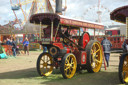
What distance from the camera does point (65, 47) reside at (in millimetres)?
6723

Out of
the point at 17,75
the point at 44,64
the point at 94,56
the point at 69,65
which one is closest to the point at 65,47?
the point at 69,65

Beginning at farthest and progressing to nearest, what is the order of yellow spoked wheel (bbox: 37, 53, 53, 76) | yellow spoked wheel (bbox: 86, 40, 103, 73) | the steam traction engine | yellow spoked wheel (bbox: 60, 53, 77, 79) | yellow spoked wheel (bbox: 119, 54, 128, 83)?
yellow spoked wheel (bbox: 86, 40, 103, 73) → yellow spoked wheel (bbox: 37, 53, 53, 76) → the steam traction engine → yellow spoked wheel (bbox: 60, 53, 77, 79) → yellow spoked wheel (bbox: 119, 54, 128, 83)

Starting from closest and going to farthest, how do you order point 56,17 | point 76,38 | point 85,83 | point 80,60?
point 85,83 → point 56,17 → point 80,60 → point 76,38

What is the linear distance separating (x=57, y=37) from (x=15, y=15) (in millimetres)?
50235

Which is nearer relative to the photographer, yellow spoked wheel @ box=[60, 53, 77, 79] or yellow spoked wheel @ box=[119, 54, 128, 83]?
yellow spoked wheel @ box=[119, 54, 128, 83]

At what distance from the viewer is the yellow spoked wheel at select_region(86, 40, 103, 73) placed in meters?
7.02

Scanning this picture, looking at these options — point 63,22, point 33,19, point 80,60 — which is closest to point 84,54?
point 80,60

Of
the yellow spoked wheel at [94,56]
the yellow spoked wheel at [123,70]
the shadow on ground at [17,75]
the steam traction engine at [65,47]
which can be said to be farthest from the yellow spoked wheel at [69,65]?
the yellow spoked wheel at [123,70]

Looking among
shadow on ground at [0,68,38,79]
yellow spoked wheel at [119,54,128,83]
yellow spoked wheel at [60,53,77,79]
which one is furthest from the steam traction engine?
yellow spoked wheel at [119,54,128,83]

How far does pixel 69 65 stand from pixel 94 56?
1.80 m

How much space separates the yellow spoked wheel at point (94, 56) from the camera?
7020 millimetres

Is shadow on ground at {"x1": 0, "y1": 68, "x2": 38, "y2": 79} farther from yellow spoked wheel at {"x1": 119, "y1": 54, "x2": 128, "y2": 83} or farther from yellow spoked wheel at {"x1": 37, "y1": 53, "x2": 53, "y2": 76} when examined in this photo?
yellow spoked wheel at {"x1": 119, "y1": 54, "x2": 128, "y2": 83}

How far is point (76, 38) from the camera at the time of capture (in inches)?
303

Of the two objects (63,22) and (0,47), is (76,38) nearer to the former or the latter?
(63,22)
